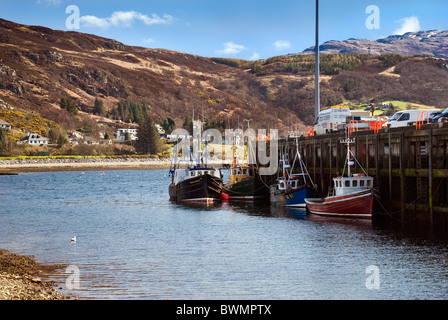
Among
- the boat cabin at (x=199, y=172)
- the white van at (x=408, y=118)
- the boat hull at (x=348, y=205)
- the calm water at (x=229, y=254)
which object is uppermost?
the white van at (x=408, y=118)

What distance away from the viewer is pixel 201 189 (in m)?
65.6

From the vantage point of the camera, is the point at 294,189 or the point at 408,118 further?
the point at 294,189

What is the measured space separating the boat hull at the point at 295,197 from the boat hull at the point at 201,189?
10.2 meters

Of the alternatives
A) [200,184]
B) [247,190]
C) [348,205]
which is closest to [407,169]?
[348,205]

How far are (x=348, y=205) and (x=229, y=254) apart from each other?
51.7 ft

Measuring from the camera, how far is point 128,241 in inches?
1491

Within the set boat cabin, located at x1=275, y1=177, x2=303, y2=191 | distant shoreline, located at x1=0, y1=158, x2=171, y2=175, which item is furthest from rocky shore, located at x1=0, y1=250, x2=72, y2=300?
distant shoreline, located at x1=0, y1=158, x2=171, y2=175

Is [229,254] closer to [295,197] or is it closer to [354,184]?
[354,184]

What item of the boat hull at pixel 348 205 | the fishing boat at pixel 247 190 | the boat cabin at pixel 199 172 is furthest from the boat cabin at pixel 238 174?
the boat hull at pixel 348 205

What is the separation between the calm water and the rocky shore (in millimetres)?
1091

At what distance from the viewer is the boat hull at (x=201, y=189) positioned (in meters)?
65.3

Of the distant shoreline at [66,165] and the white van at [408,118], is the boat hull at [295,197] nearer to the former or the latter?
the white van at [408,118]

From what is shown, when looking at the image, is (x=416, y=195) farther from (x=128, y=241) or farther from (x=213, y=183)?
(x=213, y=183)
